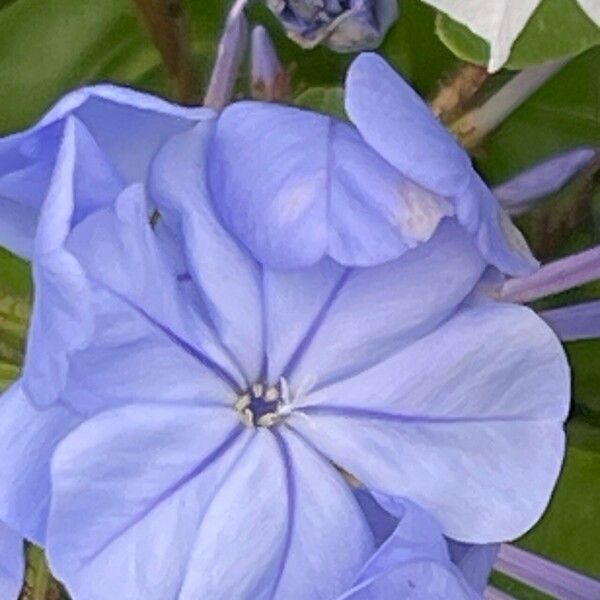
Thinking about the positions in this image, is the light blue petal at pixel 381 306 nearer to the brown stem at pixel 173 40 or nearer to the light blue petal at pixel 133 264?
the light blue petal at pixel 133 264

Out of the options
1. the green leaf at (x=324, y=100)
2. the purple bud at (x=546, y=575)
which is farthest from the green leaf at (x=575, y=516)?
the green leaf at (x=324, y=100)

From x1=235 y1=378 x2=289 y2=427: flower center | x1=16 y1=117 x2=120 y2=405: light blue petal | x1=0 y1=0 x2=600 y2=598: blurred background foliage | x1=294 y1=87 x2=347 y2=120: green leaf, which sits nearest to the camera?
x1=16 y1=117 x2=120 y2=405: light blue petal

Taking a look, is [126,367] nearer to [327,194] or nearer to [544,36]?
[327,194]

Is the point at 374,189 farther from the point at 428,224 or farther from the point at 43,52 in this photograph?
the point at 43,52

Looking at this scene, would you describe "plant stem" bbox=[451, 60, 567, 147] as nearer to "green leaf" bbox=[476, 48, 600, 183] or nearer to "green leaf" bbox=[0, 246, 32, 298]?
"green leaf" bbox=[476, 48, 600, 183]

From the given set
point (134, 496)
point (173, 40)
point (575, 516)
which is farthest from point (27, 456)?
point (575, 516)

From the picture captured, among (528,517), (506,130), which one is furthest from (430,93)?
(528,517)

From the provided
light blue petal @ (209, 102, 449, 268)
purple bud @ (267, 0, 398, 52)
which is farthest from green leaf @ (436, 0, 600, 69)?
light blue petal @ (209, 102, 449, 268)
